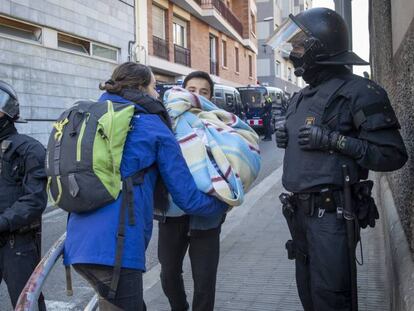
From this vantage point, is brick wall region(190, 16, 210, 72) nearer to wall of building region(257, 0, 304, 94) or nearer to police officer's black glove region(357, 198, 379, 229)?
wall of building region(257, 0, 304, 94)

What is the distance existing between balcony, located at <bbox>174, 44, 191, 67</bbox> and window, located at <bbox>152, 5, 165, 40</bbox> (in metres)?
1.43

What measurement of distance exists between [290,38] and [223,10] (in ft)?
95.0

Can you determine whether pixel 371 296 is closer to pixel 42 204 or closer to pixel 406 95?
pixel 406 95

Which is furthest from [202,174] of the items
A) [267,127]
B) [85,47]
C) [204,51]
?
[204,51]

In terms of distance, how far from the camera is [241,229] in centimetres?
678

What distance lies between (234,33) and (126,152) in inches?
1274

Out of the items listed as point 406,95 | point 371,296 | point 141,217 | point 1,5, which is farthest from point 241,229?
point 1,5

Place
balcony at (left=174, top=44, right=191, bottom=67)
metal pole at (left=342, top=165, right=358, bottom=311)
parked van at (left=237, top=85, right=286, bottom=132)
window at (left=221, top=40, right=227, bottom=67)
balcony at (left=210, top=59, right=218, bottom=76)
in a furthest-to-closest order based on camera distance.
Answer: window at (left=221, top=40, right=227, bottom=67) < balcony at (left=210, top=59, right=218, bottom=76) < balcony at (left=174, top=44, right=191, bottom=67) < parked van at (left=237, top=85, right=286, bottom=132) < metal pole at (left=342, top=165, right=358, bottom=311)

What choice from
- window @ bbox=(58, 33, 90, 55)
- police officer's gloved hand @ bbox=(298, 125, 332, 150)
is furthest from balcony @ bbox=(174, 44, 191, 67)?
police officer's gloved hand @ bbox=(298, 125, 332, 150)

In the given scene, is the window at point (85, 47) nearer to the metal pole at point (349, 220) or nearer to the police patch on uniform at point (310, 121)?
the police patch on uniform at point (310, 121)

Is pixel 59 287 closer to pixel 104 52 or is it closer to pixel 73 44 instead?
pixel 73 44

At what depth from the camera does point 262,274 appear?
4930 mm

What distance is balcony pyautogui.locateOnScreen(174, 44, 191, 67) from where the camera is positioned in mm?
24109

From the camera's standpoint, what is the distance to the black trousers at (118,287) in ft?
7.36
